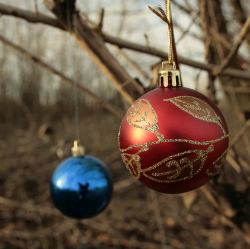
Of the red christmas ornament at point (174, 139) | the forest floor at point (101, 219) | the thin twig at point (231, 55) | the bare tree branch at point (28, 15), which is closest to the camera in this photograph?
the red christmas ornament at point (174, 139)

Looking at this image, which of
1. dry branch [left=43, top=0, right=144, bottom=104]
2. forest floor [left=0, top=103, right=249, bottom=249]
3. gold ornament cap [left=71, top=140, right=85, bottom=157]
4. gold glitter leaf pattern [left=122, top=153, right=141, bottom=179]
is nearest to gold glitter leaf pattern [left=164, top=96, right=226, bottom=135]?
gold glitter leaf pattern [left=122, top=153, right=141, bottom=179]

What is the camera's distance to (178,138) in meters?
0.56

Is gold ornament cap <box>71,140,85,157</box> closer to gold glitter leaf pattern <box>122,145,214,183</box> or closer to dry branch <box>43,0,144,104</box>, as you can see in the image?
dry branch <box>43,0,144,104</box>

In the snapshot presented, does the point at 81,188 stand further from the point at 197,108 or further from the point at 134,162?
the point at 197,108

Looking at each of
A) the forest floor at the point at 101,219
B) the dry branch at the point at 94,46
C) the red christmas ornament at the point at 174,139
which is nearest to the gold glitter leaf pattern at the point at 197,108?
the red christmas ornament at the point at 174,139

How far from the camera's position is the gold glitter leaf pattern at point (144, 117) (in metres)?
0.58

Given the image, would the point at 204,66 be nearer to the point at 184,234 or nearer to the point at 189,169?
the point at 189,169

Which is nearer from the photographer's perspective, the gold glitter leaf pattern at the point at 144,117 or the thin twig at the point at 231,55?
the gold glitter leaf pattern at the point at 144,117

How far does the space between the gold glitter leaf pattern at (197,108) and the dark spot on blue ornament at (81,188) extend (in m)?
0.54

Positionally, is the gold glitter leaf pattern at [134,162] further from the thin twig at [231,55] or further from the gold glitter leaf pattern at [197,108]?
the thin twig at [231,55]

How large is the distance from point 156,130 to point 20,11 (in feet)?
2.43

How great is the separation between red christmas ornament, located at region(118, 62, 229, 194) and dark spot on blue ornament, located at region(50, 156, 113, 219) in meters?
0.40

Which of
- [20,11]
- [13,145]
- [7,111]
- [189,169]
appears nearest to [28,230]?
[13,145]

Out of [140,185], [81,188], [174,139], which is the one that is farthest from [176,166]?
[140,185]
